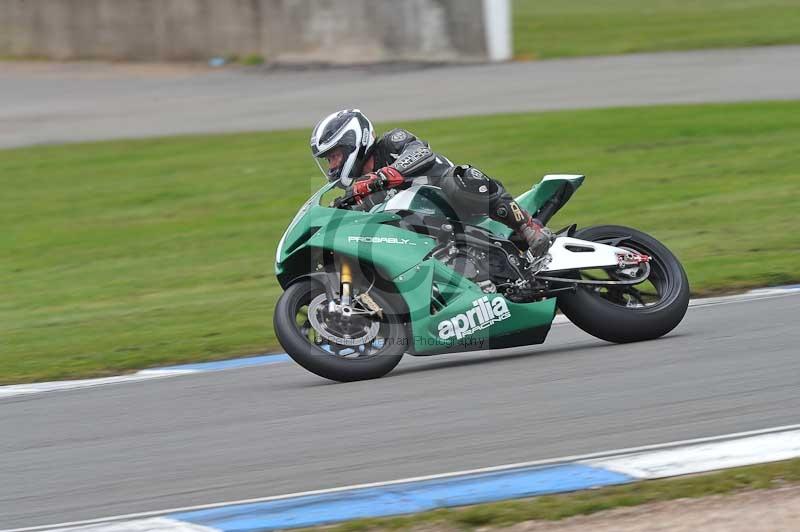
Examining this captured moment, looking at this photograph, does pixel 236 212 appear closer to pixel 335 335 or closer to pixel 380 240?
pixel 380 240

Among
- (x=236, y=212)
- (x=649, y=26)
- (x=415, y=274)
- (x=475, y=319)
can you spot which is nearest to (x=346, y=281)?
(x=415, y=274)

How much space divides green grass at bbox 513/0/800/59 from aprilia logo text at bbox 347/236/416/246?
65.3 ft

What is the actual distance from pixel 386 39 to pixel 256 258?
15.0 metres

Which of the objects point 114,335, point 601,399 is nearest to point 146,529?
point 601,399

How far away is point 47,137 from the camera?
23.0m

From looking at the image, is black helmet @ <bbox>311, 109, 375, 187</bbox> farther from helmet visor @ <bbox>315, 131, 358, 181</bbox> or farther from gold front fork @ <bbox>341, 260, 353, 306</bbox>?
gold front fork @ <bbox>341, 260, 353, 306</bbox>

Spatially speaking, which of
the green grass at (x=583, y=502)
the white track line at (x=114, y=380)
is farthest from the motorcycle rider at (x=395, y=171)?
the green grass at (x=583, y=502)

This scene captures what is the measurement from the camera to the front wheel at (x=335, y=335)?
24.7 feet

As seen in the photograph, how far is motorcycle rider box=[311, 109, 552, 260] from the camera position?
770cm

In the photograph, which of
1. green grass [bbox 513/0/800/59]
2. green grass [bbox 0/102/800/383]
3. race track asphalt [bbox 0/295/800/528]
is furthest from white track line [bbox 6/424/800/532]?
green grass [bbox 513/0/800/59]

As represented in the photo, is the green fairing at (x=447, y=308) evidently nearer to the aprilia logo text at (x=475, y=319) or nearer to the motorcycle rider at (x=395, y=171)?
the aprilia logo text at (x=475, y=319)

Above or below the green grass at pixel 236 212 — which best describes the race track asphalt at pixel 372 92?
below

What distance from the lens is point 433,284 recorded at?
25.7ft

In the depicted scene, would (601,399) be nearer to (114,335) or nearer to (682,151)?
(114,335)
